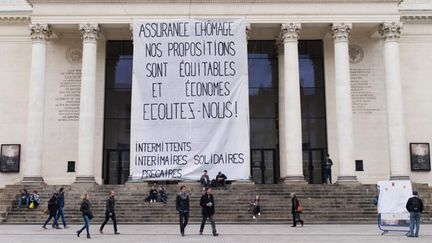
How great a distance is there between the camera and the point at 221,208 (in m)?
27.8

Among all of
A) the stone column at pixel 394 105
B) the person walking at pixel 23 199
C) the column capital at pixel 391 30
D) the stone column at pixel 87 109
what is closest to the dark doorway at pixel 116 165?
the stone column at pixel 87 109

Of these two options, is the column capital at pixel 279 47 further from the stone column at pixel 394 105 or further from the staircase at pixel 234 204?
the staircase at pixel 234 204

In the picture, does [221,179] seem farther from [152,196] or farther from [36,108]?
[36,108]

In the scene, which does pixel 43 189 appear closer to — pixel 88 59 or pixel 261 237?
pixel 88 59

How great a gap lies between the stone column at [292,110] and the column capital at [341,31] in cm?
246

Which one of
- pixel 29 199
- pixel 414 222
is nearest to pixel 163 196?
pixel 29 199

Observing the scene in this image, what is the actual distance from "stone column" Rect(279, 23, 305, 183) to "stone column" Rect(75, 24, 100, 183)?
1277 cm

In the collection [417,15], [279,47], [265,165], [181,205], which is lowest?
[181,205]

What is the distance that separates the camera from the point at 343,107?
1299 inches

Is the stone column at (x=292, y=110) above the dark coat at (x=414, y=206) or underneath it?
above

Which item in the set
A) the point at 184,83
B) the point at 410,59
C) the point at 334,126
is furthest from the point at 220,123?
the point at 410,59

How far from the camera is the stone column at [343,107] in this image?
32531 millimetres

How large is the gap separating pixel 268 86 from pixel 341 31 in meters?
7.13

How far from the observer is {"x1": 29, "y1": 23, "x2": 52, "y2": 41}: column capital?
1335 inches
